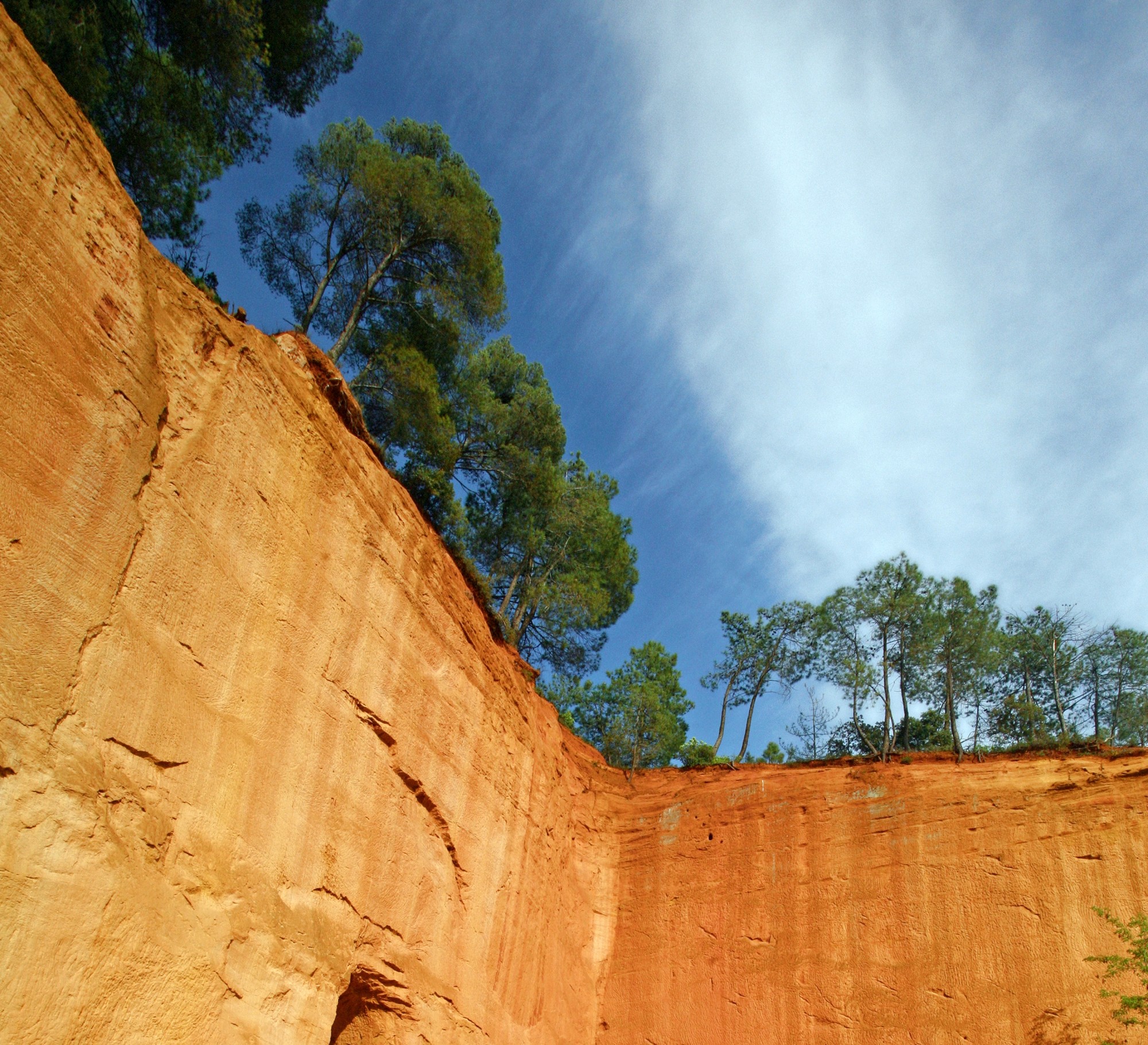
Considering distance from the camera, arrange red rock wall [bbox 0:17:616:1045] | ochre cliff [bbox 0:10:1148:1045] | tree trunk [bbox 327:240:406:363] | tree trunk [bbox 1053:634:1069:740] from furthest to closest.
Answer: tree trunk [bbox 1053:634:1069:740], tree trunk [bbox 327:240:406:363], ochre cliff [bbox 0:10:1148:1045], red rock wall [bbox 0:17:616:1045]

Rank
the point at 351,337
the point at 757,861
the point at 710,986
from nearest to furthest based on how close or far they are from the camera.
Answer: the point at 710,986 < the point at 757,861 < the point at 351,337

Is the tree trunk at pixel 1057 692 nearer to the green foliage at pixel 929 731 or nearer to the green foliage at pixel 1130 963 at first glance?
the green foliage at pixel 929 731

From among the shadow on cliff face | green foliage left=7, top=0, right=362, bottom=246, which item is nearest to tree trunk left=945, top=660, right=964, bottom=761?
the shadow on cliff face

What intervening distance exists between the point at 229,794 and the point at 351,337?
1299 centimetres

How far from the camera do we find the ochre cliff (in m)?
6.95

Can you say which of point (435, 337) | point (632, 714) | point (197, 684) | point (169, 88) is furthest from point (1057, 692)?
point (169, 88)

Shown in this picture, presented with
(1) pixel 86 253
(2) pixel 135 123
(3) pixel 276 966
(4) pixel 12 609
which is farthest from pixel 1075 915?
(2) pixel 135 123

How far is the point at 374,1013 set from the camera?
10555 mm

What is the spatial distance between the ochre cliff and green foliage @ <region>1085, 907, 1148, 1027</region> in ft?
1.21

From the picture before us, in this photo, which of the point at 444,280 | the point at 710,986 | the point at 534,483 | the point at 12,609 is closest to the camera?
the point at 12,609

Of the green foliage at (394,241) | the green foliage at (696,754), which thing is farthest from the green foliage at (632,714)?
the green foliage at (394,241)

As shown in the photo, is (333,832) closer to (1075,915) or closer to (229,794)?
(229,794)

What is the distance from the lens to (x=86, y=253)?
26.0 feet

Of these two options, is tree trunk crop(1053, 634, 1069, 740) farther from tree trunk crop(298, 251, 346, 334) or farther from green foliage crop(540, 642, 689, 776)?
tree trunk crop(298, 251, 346, 334)
